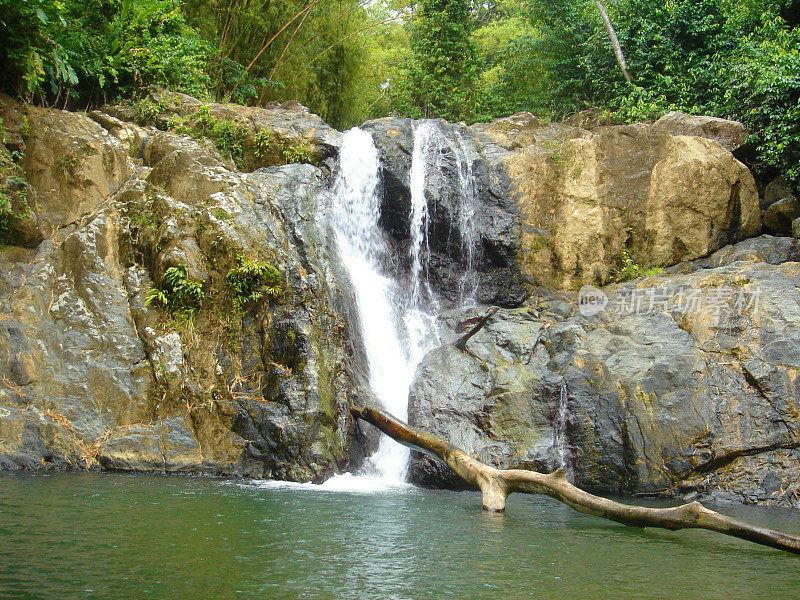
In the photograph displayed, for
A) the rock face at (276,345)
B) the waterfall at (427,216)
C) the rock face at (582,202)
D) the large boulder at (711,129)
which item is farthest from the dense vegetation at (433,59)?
the waterfall at (427,216)

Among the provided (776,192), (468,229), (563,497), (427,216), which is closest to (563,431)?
(563,497)

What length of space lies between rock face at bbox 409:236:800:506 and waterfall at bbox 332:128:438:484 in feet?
2.31

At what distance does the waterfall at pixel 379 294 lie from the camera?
409 inches

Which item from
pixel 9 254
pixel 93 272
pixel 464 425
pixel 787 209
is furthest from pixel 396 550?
pixel 787 209

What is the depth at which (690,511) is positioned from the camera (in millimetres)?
5535

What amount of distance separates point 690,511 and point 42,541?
527 centimetres

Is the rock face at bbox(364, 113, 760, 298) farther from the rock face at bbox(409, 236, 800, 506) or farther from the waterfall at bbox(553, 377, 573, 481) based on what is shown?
the waterfall at bbox(553, 377, 573, 481)

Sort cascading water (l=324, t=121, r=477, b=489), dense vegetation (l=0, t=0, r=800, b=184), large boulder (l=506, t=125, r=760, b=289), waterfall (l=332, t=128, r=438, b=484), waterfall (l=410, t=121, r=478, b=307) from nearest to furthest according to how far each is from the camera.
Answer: waterfall (l=332, t=128, r=438, b=484)
cascading water (l=324, t=121, r=477, b=489)
dense vegetation (l=0, t=0, r=800, b=184)
large boulder (l=506, t=125, r=760, b=289)
waterfall (l=410, t=121, r=478, b=307)

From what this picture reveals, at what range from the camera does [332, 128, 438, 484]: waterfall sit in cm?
1038

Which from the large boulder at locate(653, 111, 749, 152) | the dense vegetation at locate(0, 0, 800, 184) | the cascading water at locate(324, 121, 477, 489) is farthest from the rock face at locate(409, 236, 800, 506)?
the dense vegetation at locate(0, 0, 800, 184)

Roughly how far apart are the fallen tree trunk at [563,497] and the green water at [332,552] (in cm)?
18

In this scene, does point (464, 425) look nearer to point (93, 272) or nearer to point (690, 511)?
point (690, 511)

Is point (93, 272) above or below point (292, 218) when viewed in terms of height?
below

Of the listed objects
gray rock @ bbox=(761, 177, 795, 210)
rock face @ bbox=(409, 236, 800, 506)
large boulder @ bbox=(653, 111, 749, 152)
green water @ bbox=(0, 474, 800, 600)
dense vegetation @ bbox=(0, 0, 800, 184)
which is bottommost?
green water @ bbox=(0, 474, 800, 600)
